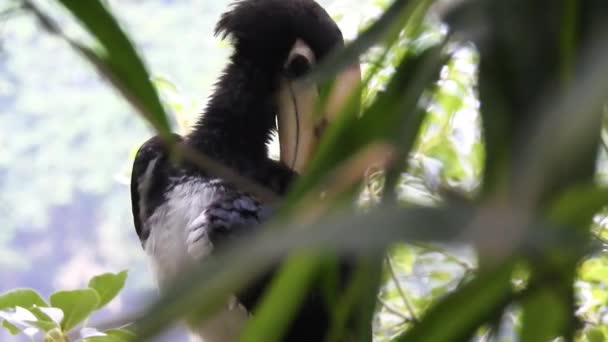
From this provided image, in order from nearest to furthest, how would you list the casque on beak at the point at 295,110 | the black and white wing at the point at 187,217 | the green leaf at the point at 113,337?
the green leaf at the point at 113,337 → the black and white wing at the point at 187,217 → the casque on beak at the point at 295,110

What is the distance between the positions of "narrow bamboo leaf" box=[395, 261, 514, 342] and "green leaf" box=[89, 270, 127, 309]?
1.60 feet

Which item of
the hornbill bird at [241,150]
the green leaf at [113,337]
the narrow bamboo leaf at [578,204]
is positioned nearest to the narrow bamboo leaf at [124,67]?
the narrow bamboo leaf at [578,204]

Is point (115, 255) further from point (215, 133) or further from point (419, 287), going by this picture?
point (419, 287)

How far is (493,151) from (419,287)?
71cm

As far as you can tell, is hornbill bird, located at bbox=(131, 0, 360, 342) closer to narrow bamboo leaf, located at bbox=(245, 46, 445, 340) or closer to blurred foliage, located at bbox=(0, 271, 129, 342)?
blurred foliage, located at bbox=(0, 271, 129, 342)

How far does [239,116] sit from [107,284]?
0.41 meters

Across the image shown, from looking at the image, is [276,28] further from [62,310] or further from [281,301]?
[281,301]

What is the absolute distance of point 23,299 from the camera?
77cm

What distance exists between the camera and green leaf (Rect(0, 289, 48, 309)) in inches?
30.0

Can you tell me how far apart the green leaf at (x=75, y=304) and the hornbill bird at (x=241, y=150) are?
0.19 meters

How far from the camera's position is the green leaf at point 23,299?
0.76 metres

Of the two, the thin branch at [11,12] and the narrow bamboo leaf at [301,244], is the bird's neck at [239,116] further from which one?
the narrow bamboo leaf at [301,244]

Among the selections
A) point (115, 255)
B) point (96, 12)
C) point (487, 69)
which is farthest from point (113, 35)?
point (115, 255)

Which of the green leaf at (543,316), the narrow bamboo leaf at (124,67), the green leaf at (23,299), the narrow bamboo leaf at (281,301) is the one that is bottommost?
the green leaf at (543,316)
